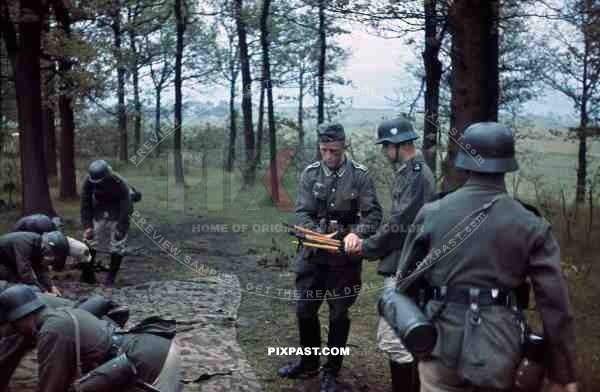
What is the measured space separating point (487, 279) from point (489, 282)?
0.7 inches

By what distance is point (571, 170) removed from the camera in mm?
20734

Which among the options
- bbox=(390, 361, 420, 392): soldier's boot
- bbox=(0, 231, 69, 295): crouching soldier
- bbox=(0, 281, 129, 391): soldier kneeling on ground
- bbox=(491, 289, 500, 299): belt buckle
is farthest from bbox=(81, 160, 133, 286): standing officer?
bbox=(491, 289, 500, 299): belt buckle

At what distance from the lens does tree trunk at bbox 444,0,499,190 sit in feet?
20.2

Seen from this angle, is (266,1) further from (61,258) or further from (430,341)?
(430,341)

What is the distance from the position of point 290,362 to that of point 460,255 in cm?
325

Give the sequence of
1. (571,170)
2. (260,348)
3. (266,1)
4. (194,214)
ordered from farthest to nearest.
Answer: (571,170)
(266,1)
(194,214)
(260,348)

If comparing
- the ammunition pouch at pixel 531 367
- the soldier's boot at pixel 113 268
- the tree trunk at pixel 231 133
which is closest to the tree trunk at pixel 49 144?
the tree trunk at pixel 231 133

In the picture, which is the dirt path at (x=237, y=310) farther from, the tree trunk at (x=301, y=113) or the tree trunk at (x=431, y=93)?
the tree trunk at (x=431, y=93)

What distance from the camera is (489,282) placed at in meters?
3.14

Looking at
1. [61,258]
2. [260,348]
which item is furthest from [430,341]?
[61,258]

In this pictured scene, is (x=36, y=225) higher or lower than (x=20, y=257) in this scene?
higher

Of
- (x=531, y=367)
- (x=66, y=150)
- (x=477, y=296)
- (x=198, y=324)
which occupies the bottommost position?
(x=198, y=324)

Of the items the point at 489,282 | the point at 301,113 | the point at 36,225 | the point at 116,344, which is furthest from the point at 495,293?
the point at 301,113

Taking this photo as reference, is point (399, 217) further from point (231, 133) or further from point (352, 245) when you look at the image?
point (231, 133)
